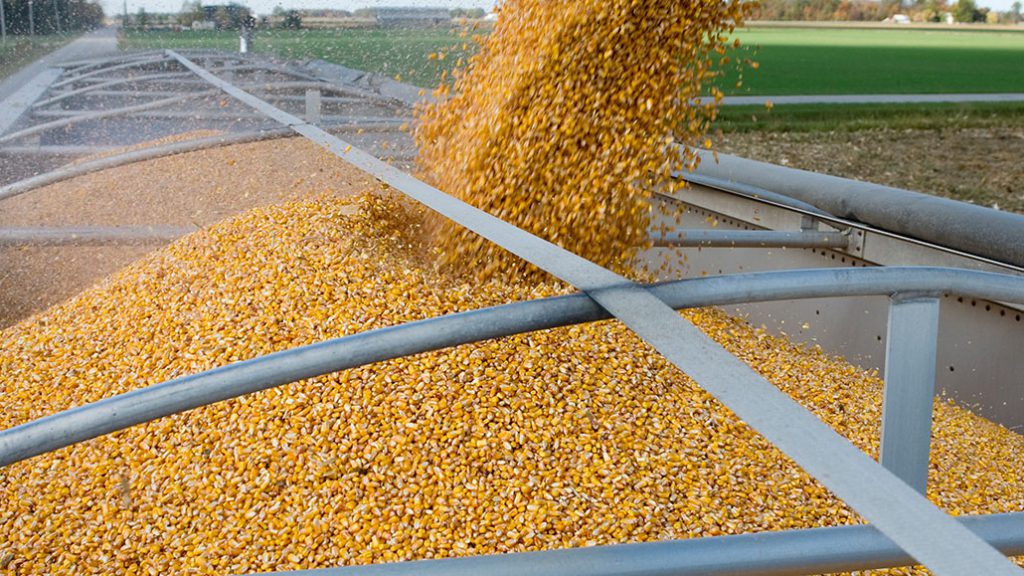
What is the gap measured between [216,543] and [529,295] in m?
0.85

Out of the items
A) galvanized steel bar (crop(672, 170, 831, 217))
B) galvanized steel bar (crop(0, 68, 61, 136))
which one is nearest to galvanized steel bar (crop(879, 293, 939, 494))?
galvanized steel bar (crop(672, 170, 831, 217))

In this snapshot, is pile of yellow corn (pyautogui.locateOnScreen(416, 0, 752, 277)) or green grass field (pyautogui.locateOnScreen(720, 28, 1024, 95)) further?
green grass field (pyautogui.locateOnScreen(720, 28, 1024, 95))

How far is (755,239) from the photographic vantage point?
2416 millimetres

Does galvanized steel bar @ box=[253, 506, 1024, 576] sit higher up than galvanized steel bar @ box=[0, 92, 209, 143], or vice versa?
galvanized steel bar @ box=[0, 92, 209, 143]

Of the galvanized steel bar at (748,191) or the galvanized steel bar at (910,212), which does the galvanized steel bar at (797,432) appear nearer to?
the galvanized steel bar at (910,212)

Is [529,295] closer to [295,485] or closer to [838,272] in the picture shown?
[295,485]

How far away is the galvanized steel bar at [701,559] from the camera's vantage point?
93 centimetres

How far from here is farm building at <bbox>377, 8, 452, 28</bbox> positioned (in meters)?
3.11

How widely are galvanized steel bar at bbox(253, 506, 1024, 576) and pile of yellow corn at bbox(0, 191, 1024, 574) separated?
21.4 inches

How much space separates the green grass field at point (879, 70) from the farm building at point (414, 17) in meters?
8.15

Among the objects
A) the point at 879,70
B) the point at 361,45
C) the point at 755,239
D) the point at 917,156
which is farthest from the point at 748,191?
the point at 879,70

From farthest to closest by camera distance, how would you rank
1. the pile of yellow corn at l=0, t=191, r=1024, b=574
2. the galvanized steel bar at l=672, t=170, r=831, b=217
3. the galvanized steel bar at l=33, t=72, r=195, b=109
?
the galvanized steel bar at l=33, t=72, r=195, b=109 < the galvanized steel bar at l=672, t=170, r=831, b=217 < the pile of yellow corn at l=0, t=191, r=1024, b=574

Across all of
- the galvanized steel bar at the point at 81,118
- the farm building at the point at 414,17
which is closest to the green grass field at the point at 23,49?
the galvanized steel bar at the point at 81,118

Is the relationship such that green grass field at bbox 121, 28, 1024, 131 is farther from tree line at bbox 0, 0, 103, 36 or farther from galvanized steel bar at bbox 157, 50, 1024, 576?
galvanized steel bar at bbox 157, 50, 1024, 576
